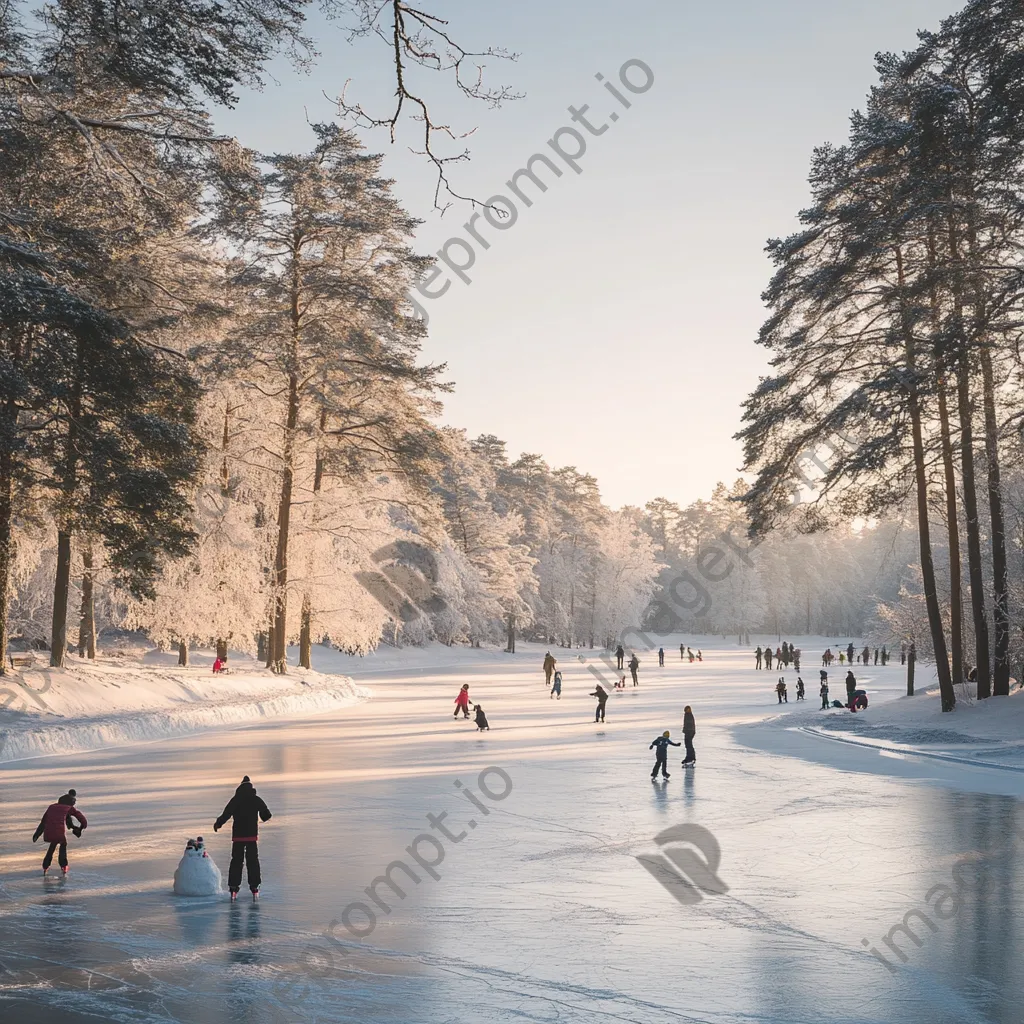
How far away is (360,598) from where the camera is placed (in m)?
43.4

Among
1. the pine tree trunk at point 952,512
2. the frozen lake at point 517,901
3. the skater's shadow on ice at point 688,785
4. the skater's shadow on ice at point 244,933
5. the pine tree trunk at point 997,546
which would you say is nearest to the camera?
the frozen lake at point 517,901

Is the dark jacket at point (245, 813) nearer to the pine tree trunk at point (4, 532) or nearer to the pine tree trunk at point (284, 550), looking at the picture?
the pine tree trunk at point (4, 532)

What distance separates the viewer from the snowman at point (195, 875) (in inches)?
414

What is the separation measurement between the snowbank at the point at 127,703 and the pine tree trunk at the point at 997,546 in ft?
67.0

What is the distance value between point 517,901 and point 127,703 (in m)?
19.3

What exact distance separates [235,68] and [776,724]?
26233 mm

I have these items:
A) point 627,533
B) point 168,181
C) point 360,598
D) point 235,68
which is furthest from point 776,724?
point 627,533

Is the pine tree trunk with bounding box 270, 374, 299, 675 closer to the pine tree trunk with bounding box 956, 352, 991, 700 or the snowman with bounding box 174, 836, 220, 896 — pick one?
the pine tree trunk with bounding box 956, 352, 991, 700

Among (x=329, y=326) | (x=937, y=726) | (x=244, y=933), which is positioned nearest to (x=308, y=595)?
(x=329, y=326)

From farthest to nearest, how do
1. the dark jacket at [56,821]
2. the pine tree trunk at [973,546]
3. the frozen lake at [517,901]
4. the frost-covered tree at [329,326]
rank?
the frost-covered tree at [329,326], the pine tree trunk at [973,546], the dark jacket at [56,821], the frozen lake at [517,901]

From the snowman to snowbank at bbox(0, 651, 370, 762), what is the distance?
12.4 metres

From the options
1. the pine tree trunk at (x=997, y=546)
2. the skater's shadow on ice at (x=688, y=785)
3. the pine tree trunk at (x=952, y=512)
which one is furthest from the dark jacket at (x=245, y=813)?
the pine tree trunk at (x=952, y=512)

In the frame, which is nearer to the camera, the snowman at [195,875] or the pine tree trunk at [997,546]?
the snowman at [195,875]

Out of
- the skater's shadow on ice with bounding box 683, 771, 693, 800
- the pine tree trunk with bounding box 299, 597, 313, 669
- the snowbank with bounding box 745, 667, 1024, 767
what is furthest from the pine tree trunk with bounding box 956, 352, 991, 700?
the pine tree trunk with bounding box 299, 597, 313, 669
